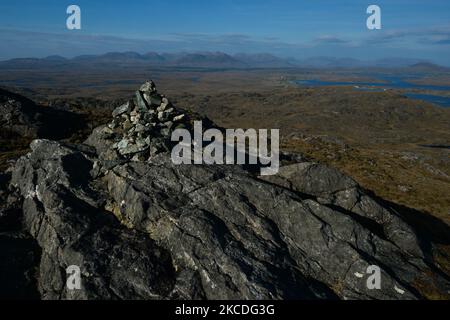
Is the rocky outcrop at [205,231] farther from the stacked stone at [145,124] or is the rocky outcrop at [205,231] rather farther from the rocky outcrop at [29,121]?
the rocky outcrop at [29,121]

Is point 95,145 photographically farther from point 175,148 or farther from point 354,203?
point 354,203

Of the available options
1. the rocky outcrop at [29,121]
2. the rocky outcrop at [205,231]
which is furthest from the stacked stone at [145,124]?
the rocky outcrop at [29,121]

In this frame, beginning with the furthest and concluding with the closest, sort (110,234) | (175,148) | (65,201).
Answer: (175,148), (65,201), (110,234)

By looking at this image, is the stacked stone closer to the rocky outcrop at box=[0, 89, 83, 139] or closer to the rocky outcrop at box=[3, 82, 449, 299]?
the rocky outcrop at box=[3, 82, 449, 299]

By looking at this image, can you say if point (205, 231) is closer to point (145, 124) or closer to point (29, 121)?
point (145, 124)

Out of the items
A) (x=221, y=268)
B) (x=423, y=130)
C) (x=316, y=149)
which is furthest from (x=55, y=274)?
(x=423, y=130)

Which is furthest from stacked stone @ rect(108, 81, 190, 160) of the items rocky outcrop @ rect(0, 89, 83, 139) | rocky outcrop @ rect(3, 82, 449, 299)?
rocky outcrop @ rect(0, 89, 83, 139)
